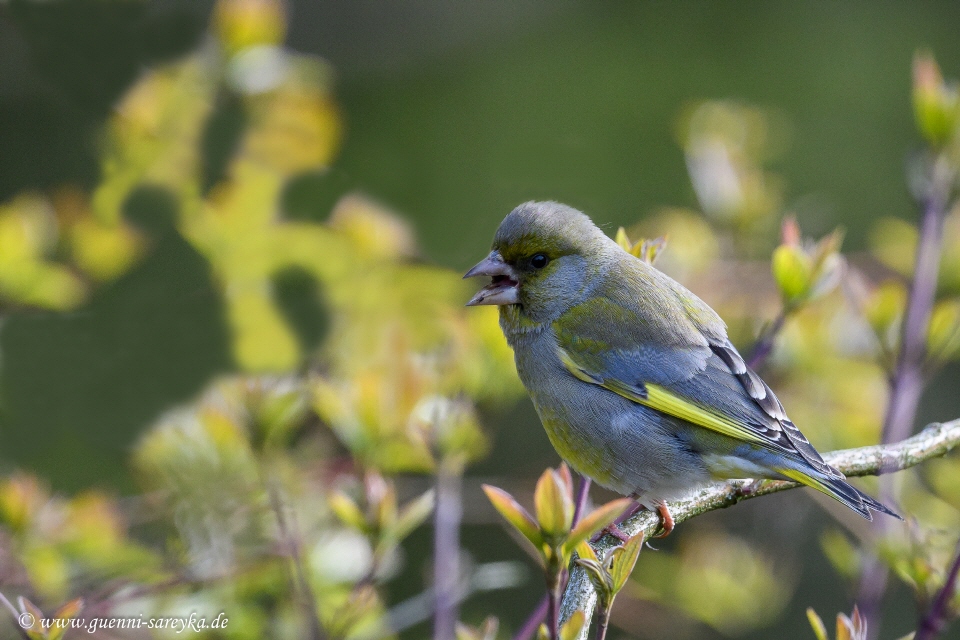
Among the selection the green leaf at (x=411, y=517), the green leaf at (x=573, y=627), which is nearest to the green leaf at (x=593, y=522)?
the green leaf at (x=573, y=627)

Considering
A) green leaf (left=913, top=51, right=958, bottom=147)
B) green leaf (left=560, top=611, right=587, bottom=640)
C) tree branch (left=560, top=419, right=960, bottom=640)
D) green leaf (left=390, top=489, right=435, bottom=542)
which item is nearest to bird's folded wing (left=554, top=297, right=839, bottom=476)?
tree branch (left=560, top=419, right=960, bottom=640)

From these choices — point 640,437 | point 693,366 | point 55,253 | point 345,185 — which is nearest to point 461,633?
point 640,437

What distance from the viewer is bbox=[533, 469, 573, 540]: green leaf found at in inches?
49.2

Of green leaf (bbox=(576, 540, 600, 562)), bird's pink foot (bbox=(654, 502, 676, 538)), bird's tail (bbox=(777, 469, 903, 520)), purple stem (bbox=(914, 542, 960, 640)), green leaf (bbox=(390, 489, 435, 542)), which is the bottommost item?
bird's pink foot (bbox=(654, 502, 676, 538))

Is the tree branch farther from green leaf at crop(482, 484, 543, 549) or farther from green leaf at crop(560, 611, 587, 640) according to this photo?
green leaf at crop(482, 484, 543, 549)

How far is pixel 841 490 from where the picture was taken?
6.43ft

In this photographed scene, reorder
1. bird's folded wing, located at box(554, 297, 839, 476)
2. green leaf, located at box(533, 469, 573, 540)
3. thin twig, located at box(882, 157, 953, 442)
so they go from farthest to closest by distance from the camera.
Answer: bird's folded wing, located at box(554, 297, 839, 476), thin twig, located at box(882, 157, 953, 442), green leaf, located at box(533, 469, 573, 540)

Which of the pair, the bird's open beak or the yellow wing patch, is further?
the bird's open beak

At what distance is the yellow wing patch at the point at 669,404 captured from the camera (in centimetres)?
223

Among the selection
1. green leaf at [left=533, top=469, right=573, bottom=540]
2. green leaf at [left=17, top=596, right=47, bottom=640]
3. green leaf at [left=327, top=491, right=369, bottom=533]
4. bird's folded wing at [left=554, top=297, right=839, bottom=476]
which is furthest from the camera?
bird's folded wing at [left=554, top=297, right=839, bottom=476]

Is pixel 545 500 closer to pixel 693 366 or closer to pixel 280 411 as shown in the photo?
pixel 280 411

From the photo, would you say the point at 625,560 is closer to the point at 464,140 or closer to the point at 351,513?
the point at 351,513

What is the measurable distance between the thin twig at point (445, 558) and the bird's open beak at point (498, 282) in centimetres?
51

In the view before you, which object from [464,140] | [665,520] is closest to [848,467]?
[665,520]
